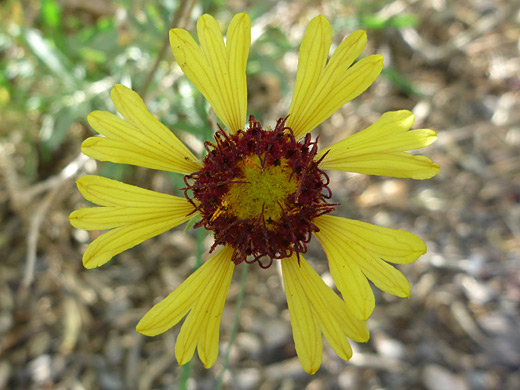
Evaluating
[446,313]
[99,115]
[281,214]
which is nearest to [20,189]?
[99,115]

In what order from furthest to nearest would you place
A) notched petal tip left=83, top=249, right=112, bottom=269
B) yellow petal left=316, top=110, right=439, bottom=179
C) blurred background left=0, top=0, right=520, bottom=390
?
blurred background left=0, top=0, right=520, bottom=390 → yellow petal left=316, top=110, right=439, bottom=179 → notched petal tip left=83, top=249, right=112, bottom=269

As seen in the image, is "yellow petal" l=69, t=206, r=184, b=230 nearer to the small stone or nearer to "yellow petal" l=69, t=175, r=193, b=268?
"yellow petal" l=69, t=175, r=193, b=268

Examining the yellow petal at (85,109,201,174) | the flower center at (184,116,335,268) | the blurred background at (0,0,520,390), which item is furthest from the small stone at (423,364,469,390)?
the yellow petal at (85,109,201,174)

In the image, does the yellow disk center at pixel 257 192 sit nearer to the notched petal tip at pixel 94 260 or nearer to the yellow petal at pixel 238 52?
the yellow petal at pixel 238 52

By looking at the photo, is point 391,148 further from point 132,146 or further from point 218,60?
point 132,146

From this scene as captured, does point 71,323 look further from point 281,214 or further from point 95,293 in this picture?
point 281,214

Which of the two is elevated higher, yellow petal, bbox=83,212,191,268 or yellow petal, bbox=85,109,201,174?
yellow petal, bbox=85,109,201,174

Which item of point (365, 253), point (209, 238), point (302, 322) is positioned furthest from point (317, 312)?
point (209, 238)
